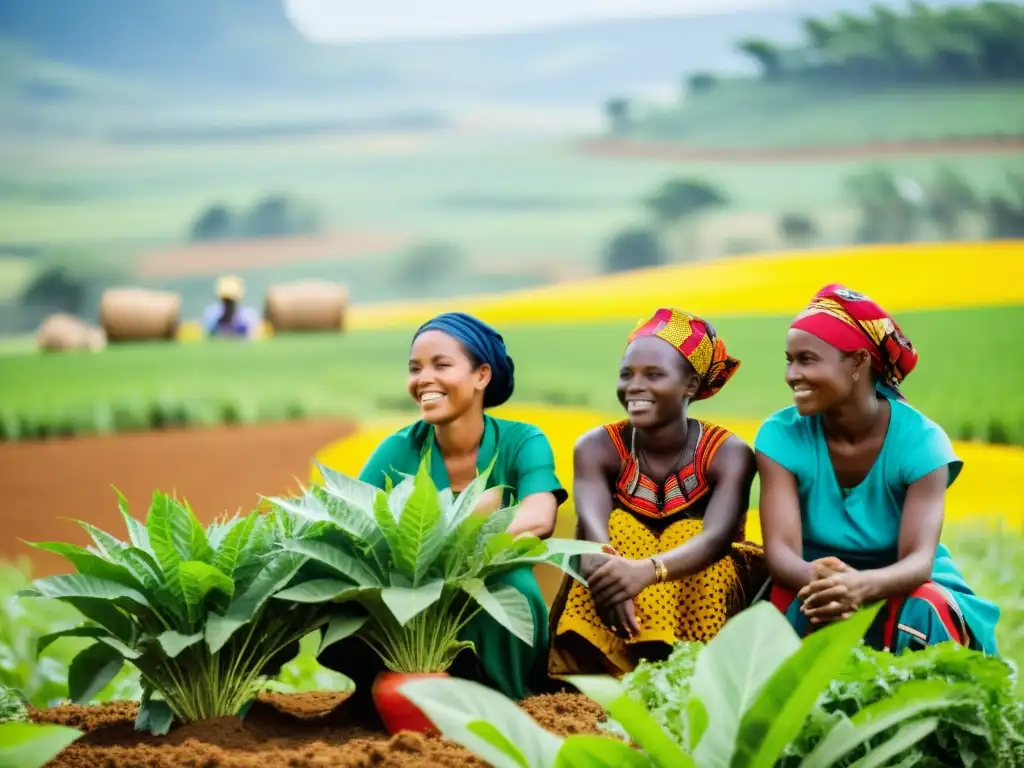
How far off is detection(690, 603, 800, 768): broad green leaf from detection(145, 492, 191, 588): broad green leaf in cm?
141

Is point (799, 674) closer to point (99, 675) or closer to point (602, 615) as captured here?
point (602, 615)

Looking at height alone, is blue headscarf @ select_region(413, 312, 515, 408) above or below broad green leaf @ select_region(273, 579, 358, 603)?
above

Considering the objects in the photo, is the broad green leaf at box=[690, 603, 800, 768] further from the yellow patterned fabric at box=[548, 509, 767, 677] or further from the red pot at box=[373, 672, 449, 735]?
the yellow patterned fabric at box=[548, 509, 767, 677]

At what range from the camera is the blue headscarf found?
4.11m

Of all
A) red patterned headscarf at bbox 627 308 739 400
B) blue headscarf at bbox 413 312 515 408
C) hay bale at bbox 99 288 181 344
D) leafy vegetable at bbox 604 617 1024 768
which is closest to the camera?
leafy vegetable at bbox 604 617 1024 768

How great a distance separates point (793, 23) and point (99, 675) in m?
7.02

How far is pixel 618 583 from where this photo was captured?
12.1ft

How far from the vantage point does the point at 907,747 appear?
8.95 ft

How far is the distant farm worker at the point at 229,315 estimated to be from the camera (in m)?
9.12

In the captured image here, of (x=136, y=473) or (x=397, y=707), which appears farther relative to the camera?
(x=136, y=473)

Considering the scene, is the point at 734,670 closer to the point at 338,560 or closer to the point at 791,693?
the point at 791,693

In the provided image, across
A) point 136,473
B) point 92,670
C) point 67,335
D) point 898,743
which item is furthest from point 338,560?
point 67,335

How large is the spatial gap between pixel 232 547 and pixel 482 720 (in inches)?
47.9

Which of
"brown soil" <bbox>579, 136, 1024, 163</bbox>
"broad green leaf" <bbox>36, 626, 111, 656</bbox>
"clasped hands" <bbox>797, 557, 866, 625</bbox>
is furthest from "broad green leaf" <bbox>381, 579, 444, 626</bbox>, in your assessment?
"brown soil" <bbox>579, 136, 1024, 163</bbox>
